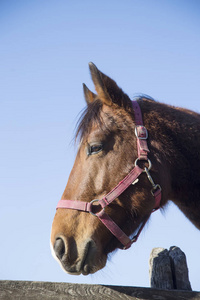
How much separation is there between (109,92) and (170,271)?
1.99m

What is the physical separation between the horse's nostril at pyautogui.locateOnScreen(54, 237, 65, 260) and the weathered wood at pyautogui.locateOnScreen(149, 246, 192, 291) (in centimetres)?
85

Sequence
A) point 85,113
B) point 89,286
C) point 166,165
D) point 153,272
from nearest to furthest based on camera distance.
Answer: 1. point 89,286
2. point 153,272
3. point 166,165
4. point 85,113

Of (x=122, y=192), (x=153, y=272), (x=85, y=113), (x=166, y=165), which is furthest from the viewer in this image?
(x=85, y=113)

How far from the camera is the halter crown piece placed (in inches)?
129

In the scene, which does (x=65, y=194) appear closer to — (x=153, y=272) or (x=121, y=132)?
(x=121, y=132)

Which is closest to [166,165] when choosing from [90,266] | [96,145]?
[96,145]

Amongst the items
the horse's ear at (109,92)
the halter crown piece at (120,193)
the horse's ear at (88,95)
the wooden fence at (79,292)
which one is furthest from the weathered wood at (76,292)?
the horse's ear at (88,95)

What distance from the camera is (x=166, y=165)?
3611 millimetres

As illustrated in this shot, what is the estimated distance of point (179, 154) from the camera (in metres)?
3.69

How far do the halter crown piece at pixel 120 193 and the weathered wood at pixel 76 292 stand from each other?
76 cm

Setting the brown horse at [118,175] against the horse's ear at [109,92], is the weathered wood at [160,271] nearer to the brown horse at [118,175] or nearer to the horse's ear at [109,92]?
the brown horse at [118,175]

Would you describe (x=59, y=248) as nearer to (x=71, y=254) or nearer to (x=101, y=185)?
(x=71, y=254)

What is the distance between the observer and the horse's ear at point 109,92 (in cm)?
383

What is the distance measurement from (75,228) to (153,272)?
2.72ft
